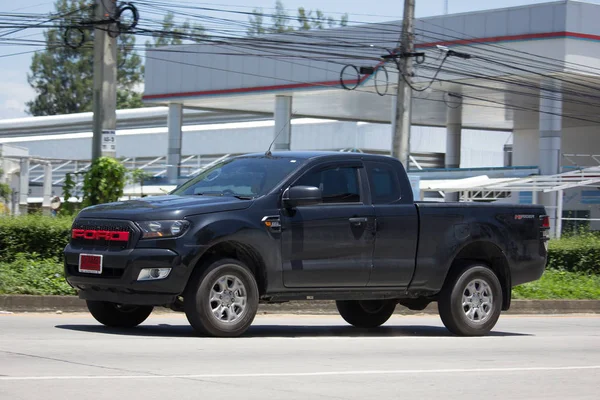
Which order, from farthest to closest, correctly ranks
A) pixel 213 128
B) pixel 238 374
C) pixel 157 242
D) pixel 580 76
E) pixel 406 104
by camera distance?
pixel 213 128 < pixel 580 76 < pixel 406 104 < pixel 157 242 < pixel 238 374

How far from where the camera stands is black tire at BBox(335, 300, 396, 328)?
13133 mm

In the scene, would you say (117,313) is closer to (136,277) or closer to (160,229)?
(136,277)

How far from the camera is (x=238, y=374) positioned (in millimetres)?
8133

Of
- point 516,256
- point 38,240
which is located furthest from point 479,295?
point 38,240

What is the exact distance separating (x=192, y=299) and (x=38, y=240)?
21.8 feet

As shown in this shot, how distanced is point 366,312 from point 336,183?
2.50 m

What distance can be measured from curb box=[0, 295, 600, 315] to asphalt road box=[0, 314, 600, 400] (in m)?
0.87

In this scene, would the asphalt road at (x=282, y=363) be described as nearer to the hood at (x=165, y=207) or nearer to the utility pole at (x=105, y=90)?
the hood at (x=165, y=207)

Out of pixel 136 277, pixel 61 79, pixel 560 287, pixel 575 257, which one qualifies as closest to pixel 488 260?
pixel 136 277

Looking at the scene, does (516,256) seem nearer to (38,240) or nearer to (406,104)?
(38,240)

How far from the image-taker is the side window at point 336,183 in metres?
11.1

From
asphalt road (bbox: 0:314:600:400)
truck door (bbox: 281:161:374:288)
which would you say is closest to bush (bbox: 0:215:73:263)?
asphalt road (bbox: 0:314:600:400)

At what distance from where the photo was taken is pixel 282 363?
29.4 feet

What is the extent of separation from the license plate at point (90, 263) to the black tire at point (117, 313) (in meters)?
0.86
